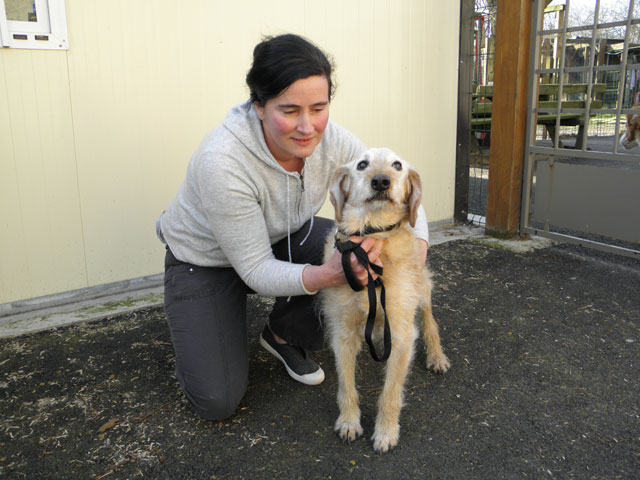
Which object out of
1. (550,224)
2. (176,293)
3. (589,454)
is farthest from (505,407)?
(550,224)

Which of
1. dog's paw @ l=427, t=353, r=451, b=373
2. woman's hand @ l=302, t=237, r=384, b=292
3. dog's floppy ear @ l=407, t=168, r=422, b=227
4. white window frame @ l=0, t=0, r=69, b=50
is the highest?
white window frame @ l=0, t=0, r=69, b=50

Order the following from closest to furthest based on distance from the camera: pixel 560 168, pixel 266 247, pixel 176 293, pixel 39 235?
pixel 266 247 < pixel 176 293 < pixel 39 235 < pixel 560 168

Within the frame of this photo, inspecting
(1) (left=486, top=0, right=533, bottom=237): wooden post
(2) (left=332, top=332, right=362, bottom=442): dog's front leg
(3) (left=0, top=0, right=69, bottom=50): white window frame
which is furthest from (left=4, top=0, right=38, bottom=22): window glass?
(1) (left=486, top=0, right=533, bottom=237): wooden post

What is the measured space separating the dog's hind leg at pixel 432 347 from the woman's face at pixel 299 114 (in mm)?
1086

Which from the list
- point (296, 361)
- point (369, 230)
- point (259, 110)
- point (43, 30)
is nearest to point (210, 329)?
point (296, 361)

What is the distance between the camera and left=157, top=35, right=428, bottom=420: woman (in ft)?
6.88

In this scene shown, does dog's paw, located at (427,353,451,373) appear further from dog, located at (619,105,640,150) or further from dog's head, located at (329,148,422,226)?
dog, located at (619,105,640,150)

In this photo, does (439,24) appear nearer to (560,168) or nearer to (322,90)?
(560,168)

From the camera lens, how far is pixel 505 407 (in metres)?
2.40

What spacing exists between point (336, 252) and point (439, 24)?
3.57 meters

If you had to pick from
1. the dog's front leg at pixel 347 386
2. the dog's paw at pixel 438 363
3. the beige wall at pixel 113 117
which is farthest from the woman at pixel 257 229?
the beige wall at pixel 113 117

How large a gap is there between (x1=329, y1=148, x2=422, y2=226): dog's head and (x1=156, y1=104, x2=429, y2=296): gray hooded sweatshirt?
0.93ft

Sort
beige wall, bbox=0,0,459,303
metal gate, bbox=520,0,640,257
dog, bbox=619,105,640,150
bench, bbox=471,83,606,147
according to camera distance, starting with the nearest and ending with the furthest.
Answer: beige wall, bbox=0,0,459,303, metal gate, bbox=520,0,640,257, dog, bbox=619,105,640,150, bench, bbox=471,83,606,147

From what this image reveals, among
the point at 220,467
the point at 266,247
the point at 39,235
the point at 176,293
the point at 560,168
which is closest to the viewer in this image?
the point at 220,467
